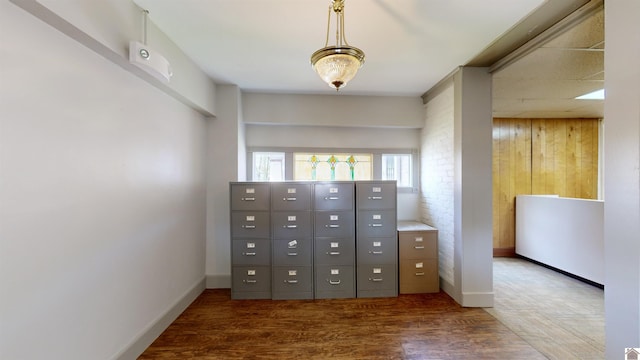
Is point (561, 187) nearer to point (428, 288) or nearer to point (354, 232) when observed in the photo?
point (428, 288)

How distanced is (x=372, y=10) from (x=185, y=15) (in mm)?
1387

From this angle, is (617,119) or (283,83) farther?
(283,83)

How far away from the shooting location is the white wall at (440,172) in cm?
315

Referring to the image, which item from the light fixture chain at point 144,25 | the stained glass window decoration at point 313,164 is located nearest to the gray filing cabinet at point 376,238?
the stained glass window decoration at point 313,164

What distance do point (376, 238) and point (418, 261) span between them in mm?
625

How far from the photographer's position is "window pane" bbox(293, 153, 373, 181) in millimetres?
4012

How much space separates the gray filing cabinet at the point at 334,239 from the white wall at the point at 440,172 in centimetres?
117

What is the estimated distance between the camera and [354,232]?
320 cm

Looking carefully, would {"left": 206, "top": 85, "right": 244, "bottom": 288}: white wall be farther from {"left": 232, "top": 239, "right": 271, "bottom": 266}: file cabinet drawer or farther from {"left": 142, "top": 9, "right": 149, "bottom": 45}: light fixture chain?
{"left": 142, "top": 9, "right": 149, "bottom": 45}: light fixture chain

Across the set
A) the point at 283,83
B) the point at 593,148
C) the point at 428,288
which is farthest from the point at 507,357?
the point at 593,148

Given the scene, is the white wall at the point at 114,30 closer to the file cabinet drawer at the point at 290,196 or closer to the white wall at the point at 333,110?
the white wall at the point at 333,110

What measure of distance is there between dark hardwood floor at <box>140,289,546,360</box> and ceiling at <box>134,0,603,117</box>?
2603 mm

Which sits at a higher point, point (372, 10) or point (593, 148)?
point (372, 10)

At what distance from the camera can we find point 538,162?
185 inches
